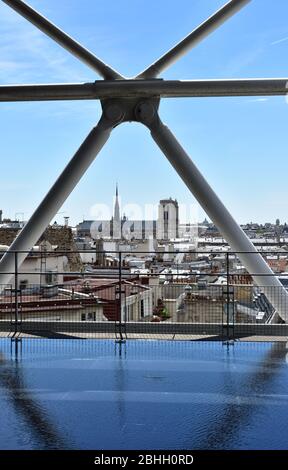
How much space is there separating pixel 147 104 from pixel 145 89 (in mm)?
108

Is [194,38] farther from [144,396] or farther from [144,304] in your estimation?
[144,396]

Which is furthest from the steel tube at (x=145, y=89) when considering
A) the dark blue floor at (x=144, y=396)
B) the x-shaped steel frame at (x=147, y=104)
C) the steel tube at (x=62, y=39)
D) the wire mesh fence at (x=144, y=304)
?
the dark blue floor at (x=144, y=396)

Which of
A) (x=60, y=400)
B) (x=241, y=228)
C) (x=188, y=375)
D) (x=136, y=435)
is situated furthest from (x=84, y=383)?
(x=241, y=228)

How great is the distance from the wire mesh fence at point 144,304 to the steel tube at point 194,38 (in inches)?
51.2

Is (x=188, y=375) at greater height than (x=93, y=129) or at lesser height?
lesser

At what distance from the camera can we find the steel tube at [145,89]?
3.28 metres

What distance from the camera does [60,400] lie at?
2203mm

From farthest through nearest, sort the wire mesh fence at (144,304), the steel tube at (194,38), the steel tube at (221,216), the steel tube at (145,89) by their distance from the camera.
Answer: the wire mesh fence at (144,304) → the steel tube at (221,216) → the steel tube at (145,89) → the steel tube at (194,38)

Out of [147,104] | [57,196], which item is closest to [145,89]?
[147,104]

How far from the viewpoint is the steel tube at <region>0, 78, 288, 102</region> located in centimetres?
328

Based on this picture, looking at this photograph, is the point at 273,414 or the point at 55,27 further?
the point at 55,27

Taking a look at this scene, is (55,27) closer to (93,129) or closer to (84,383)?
(93,129)

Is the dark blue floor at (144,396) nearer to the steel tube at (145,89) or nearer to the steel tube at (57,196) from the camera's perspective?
the steel tube at (57,196)

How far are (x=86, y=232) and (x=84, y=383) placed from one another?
125 inches
